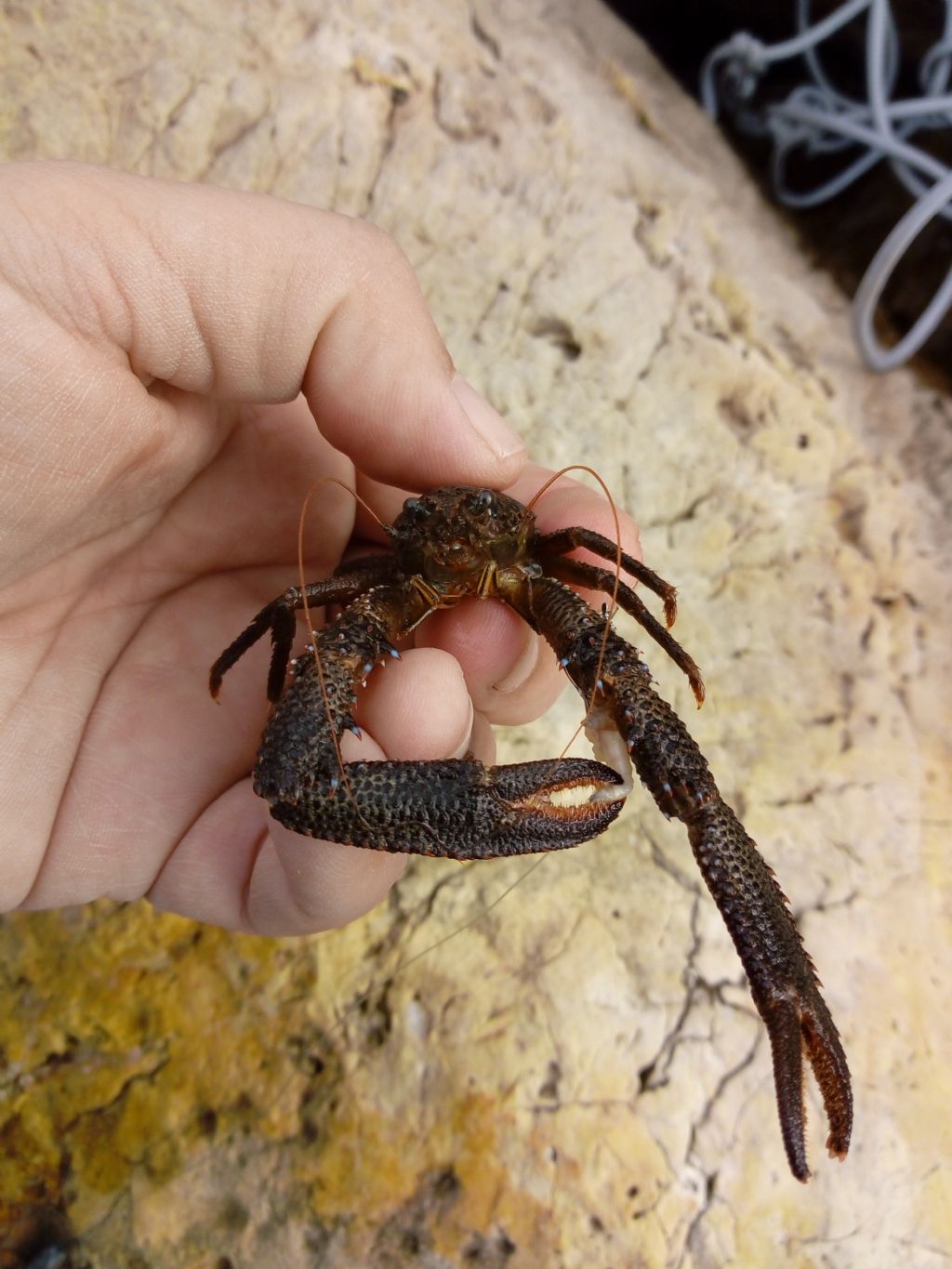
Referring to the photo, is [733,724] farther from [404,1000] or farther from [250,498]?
[250,498]

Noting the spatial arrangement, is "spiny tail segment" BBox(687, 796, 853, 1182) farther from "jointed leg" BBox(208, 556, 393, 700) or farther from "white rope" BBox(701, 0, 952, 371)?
"white rope" BBox(701, 0, 952, 371)

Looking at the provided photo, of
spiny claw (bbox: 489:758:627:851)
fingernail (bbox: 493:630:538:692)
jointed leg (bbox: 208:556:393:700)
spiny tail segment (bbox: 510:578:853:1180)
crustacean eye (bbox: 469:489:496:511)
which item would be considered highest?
spiny tail segment (bbox: 510:578:853:1180)

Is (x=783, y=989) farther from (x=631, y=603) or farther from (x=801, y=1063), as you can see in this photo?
(x=631, y=603)

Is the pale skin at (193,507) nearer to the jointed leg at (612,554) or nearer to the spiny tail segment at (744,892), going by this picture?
the jointed leg at (612,554)

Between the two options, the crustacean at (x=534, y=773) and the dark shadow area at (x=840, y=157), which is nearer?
the crustacean at (x=534, y=773)

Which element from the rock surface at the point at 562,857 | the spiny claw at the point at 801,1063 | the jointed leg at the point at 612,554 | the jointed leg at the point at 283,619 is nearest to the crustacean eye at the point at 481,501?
the jointed leg at the point at 612,554

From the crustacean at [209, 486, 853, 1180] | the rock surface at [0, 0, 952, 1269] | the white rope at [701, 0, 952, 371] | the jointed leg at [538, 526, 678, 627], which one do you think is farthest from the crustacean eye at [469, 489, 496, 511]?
the white rope at [701, 0, 952, 371]

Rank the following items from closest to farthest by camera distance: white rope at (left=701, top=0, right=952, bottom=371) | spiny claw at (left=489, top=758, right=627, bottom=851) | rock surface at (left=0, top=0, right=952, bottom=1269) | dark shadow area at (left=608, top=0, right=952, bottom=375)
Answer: spiny claw at (left=489, top=758, right=627, bottom=851) → rock surface at (left=0, top=0, right=952, bottom=1269) → white rope at (left=701, top=0, right=952, bottom=371) → dark shadow area at (left=608, top=0, right=952, bottom=375)
